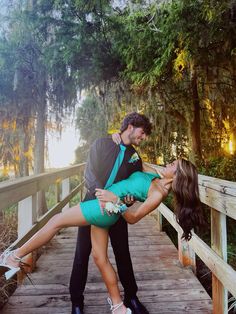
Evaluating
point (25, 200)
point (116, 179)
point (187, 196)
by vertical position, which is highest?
point (116, 179)

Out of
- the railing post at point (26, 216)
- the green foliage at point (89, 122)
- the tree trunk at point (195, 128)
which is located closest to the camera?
the railing post at point (26, 216)

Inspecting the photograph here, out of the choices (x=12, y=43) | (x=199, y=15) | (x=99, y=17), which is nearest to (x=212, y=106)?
(x=99, y=17)

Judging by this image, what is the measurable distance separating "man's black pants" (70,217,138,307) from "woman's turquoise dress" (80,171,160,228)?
1.24 ft

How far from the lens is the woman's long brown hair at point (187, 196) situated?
1967mm

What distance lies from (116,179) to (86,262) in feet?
2.26

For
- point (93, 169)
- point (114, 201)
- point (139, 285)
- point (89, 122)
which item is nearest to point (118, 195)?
Result: point (114, 201)

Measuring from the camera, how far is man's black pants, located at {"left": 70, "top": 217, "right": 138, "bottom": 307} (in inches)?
90.0

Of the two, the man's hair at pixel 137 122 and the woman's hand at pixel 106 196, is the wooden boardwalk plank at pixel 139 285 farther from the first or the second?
the man's hair at pixel 137 122

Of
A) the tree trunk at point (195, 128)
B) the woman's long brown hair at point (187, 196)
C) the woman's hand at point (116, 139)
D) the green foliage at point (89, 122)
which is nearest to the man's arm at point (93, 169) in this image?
the woman's hand at point (116, 139)

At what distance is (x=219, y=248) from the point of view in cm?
199

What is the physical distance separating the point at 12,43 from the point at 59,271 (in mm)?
5935

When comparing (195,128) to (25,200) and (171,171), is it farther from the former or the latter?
(171,171)

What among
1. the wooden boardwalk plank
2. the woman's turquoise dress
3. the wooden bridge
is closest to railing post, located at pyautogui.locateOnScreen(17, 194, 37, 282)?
the wooden bridge

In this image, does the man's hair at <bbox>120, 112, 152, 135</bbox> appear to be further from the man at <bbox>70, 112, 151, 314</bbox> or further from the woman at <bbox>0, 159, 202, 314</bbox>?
the woman at <bbox>0, 159, 202, 314</bbox>
